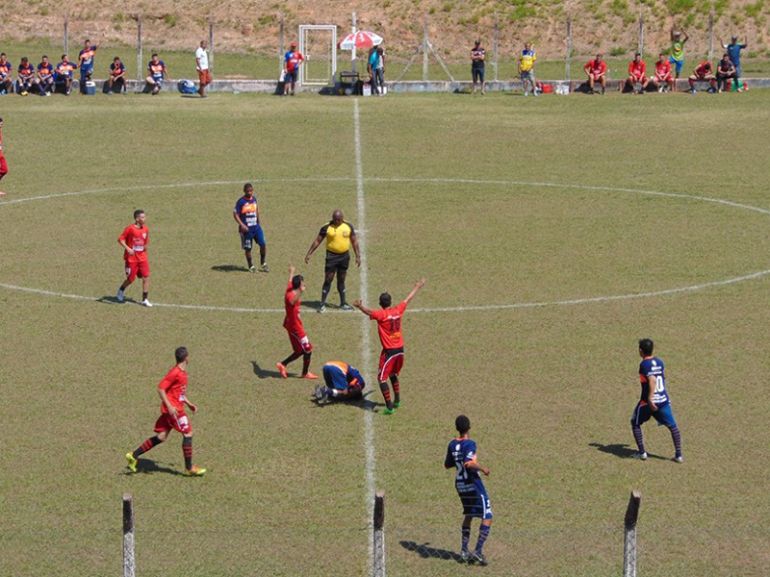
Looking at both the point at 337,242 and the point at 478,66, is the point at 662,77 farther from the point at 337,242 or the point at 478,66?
the point at 337,242

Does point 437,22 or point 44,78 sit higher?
point 437,22

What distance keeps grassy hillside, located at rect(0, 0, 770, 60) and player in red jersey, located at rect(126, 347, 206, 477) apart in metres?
70.1

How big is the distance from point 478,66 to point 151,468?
2060 inches

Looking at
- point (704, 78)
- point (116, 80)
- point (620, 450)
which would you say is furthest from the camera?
point (704, 78)

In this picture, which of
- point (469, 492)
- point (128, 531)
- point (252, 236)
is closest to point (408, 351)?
point (252, 236)

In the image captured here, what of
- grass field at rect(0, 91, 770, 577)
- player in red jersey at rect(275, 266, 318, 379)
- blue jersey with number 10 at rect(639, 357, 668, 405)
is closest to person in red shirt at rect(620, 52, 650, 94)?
grass field at rect(0, 91, 770, 577)

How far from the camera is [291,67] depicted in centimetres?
7356

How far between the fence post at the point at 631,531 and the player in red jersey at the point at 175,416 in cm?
868

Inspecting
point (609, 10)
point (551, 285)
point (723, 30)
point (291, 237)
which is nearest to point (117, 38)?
point (609, 10)

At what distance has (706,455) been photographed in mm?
25000

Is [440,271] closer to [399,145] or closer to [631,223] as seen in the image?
[631,223]

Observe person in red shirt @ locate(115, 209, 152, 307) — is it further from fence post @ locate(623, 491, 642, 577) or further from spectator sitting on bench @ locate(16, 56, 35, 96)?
spectator sitting on bench @ locate(16, 56, 35, 96)

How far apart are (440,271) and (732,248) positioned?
8.49m

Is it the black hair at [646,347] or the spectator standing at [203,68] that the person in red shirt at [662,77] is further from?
the black hair at [646,347]
